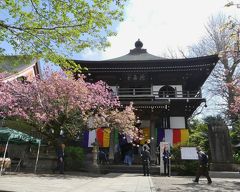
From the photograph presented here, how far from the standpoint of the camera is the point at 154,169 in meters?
20.1

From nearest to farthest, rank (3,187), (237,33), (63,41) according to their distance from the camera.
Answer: (3,187)
(63,41)
(237,33)

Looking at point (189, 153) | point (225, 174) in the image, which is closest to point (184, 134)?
point (189, 153)

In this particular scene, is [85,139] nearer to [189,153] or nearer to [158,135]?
[158,135]

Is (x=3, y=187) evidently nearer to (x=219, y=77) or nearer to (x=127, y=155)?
(x=127, y=155)

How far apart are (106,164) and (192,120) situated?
66.4 ft

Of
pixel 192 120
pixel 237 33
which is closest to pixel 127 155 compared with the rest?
pixel 237 33

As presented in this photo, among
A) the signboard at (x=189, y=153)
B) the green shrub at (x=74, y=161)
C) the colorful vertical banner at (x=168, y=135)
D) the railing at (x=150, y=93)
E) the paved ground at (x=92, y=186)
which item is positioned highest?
the railing at (x=150, y=93)

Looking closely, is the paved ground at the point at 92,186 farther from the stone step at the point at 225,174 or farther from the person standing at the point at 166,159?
the person standing at the point at 166,159

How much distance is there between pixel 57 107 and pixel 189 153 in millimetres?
8619

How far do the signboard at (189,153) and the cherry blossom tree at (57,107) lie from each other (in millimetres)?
3975

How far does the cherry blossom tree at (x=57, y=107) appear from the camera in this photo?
19.8 meters

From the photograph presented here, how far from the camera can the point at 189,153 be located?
18750 mm

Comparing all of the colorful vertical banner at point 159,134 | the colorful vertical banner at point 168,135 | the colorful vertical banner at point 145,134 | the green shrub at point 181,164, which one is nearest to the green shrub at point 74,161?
the green shrub at point 181,164

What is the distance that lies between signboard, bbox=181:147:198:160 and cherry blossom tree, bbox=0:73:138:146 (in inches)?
156
